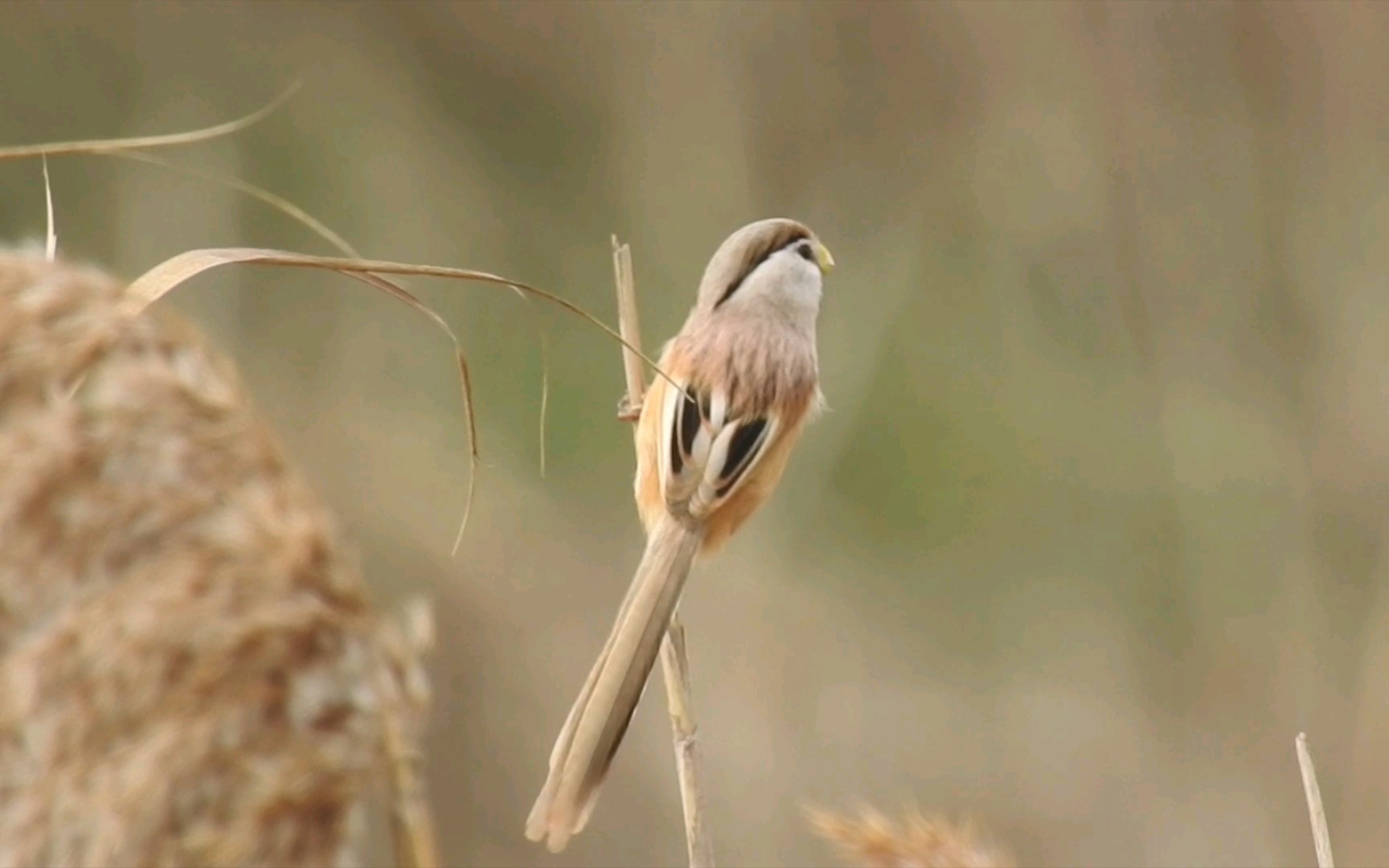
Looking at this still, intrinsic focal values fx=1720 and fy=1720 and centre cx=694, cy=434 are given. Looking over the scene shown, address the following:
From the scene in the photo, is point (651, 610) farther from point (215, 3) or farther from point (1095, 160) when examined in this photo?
point (215, 3)

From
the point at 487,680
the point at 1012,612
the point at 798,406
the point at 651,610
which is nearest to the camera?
the point at 651,610

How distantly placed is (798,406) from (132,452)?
1.70 m

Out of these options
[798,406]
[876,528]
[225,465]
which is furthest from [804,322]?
[876,528]

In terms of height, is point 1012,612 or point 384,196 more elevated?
point 384,196

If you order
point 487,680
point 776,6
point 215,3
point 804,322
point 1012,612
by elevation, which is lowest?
point 487,680

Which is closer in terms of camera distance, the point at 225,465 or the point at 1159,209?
the point at 225,465

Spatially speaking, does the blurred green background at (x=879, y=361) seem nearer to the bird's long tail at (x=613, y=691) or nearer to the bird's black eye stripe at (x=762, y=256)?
the bird's black eye stripe at (x=762, y=256)

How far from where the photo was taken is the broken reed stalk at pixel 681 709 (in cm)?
166

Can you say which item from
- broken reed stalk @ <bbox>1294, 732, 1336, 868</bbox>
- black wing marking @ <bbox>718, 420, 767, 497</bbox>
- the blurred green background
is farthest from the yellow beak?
the blurred green background

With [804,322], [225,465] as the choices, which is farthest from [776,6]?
[225,465]

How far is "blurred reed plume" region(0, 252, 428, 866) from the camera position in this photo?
0.91 metres

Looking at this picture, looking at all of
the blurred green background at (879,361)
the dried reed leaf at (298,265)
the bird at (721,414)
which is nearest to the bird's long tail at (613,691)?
the bird at (721,414)

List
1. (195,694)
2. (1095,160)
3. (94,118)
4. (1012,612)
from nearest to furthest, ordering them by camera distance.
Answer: (195,694)
(1095,160)
(1012,612)
(94,118)

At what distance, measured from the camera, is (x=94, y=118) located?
578 centimetres
